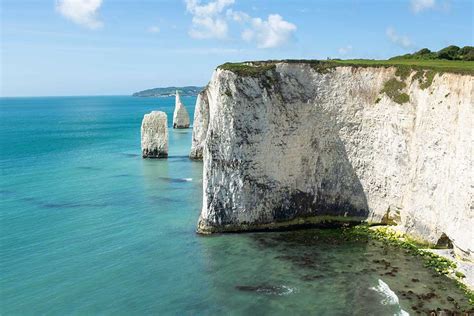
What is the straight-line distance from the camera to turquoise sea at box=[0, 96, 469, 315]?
73.8ft

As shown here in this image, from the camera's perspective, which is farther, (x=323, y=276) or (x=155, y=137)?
(x=155, y=137)

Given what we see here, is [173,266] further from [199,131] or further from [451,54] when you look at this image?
[199,131]

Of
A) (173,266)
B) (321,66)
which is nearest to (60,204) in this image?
(173,266)

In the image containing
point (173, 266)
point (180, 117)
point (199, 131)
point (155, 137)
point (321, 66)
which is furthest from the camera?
point (180, 117)

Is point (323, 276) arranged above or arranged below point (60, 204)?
below

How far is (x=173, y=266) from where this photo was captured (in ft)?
89.6

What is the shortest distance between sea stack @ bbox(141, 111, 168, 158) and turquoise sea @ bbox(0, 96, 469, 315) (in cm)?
1795

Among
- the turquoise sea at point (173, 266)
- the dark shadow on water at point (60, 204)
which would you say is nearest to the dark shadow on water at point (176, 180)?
the turquoise sea at point (173, 266)

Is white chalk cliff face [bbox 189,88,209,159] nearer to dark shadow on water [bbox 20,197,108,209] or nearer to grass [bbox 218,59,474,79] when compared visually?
dark shadow on water [bbox 20,197,108,209]

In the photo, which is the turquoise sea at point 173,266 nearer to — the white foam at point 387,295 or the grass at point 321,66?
the white foam at point 387,295

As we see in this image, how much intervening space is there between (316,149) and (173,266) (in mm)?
13758

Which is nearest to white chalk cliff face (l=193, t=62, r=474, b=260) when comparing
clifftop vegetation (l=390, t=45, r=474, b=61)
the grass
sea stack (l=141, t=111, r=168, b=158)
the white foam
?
the grass

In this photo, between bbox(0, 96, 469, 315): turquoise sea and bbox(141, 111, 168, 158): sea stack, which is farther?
bbox(141, 111, 168, 158): sea stack

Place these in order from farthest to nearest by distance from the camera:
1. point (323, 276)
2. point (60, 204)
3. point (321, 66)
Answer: point (60, 204), point (321, 66), point (323, 276)
